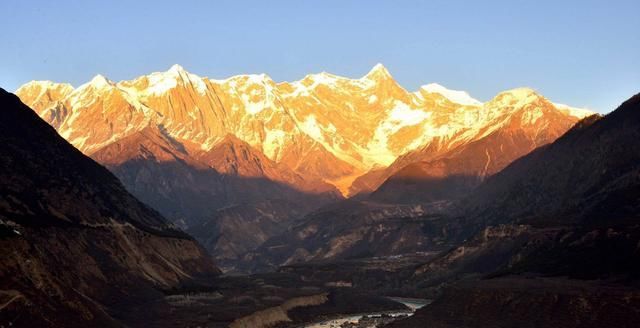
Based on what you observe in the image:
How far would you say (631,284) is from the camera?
188500 mm

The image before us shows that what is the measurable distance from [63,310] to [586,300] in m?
94.5

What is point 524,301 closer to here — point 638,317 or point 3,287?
point 638,317

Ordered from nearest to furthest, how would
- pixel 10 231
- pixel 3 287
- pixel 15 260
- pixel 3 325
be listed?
pixel 3 325 → pixel 3 287 → pixel 15 260 → pixel 10 231

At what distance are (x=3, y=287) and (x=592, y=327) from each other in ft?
326

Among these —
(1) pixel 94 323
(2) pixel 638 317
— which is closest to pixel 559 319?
(2) pixel 638 317

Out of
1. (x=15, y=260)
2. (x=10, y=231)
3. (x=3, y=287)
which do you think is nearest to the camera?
(x=3, y=287)

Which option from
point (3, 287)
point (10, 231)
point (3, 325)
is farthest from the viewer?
point (10, 231)

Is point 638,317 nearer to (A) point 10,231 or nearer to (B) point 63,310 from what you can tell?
(B) point 63,310

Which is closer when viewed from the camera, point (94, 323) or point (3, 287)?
point (3, 287)

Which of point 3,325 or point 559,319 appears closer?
point 3,325

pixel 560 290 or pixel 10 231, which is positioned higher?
pixel 10 231

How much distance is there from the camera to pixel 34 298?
17838cm

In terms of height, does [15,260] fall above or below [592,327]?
above

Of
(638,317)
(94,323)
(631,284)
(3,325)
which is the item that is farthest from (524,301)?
(3,325)
